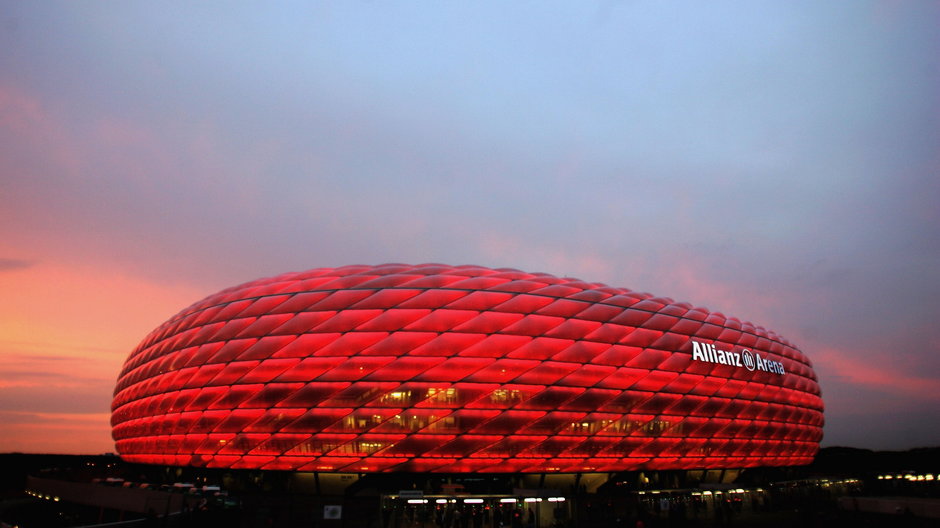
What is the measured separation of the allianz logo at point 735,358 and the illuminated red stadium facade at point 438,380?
16 centimetres

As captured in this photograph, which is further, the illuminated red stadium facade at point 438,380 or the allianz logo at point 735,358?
the allianz logo at point 735,358

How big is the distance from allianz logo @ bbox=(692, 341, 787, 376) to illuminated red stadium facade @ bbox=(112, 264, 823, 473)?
0.53 ft

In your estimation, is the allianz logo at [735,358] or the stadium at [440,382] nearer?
the stadium at [440,382]

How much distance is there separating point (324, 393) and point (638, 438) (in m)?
20.3

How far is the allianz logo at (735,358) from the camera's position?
41750mm

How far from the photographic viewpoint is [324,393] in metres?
34.1

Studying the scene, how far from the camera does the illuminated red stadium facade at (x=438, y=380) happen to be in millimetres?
33906

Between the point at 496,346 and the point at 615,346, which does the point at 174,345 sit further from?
the point at 615,346

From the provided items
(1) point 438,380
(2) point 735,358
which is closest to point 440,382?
(1) point 438,380

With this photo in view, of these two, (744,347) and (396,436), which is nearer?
(396,436)

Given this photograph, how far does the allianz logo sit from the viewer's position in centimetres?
4175

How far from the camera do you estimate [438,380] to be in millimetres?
34000

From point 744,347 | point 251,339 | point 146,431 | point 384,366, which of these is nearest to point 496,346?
point 384,366

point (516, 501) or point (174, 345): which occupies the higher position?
point (174, 345)
